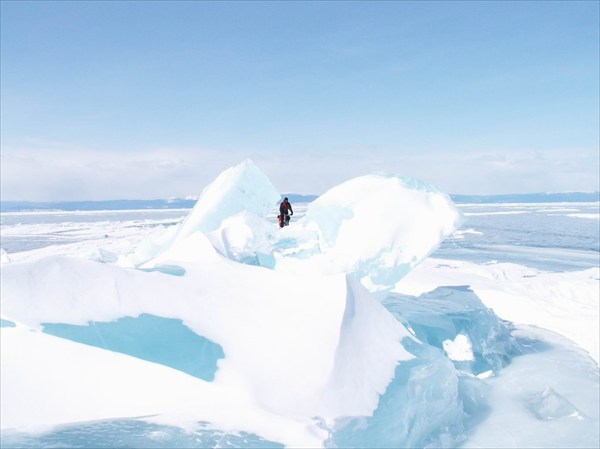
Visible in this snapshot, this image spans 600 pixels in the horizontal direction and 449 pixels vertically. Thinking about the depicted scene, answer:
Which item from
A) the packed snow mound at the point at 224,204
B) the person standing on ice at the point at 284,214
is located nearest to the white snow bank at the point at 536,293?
the person standing on ice at the point at 284,214

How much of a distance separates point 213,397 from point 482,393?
130 inches

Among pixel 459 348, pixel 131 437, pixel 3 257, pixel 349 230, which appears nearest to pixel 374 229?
pixel 349 230

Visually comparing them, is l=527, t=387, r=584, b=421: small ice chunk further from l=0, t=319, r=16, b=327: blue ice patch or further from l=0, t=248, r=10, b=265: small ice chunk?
l=0, t=248, r=10, b=265: small ice chunk

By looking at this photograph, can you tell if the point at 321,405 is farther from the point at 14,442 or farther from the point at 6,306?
the point at 6,306

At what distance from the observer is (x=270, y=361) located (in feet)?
12.6

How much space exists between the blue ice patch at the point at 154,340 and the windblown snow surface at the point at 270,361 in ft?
0.04

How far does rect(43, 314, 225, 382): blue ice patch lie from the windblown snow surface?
11 mm

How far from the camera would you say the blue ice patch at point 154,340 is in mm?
3687

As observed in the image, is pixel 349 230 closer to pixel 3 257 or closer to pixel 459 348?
pixel 459 348

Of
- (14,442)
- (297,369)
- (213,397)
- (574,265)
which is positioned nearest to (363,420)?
(297,369)

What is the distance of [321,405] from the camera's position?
11.5 feet

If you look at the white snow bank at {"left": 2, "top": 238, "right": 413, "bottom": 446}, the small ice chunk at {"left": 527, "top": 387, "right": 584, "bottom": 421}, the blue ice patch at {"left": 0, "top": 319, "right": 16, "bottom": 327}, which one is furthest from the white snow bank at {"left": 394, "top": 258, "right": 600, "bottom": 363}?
the blue ice patch at {"left": 0, "top": 319, "right": 16, "bottom": 327}

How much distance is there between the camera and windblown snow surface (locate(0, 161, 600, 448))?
321cm

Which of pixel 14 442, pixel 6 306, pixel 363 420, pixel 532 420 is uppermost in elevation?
pixel 6 306
